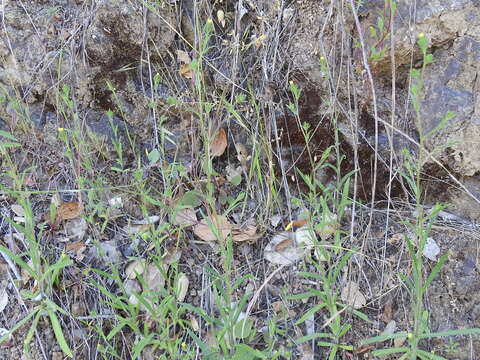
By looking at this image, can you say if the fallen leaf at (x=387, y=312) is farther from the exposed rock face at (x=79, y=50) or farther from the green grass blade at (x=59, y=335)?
the exposed rock face at (x=79, y=50)

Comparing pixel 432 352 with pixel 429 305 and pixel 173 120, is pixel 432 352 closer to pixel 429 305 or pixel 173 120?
pixel 429 305

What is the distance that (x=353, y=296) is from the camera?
1.71 meters

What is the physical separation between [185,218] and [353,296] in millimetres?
708

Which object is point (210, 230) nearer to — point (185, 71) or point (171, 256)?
point (171, 256)

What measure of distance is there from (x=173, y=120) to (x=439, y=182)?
1.12 m

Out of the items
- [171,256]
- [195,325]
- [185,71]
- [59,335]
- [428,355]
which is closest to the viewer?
[428,355]

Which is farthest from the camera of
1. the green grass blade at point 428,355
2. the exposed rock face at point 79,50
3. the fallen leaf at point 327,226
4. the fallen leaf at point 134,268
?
the exposed rock face at point 79,50

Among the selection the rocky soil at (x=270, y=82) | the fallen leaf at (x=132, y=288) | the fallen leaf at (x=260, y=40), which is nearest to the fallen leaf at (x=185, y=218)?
the rocky soil at (x=270, y=82)

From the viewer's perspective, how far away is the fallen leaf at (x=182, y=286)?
5.85 feet

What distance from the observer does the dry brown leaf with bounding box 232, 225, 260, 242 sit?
6.19 feet

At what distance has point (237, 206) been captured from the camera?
200 cm

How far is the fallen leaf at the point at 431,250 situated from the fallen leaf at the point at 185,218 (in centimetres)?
88

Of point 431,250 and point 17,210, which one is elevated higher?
point 17,210

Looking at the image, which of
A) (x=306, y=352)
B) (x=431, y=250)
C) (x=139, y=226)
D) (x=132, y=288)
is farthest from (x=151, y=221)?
(x=431, y=250)
